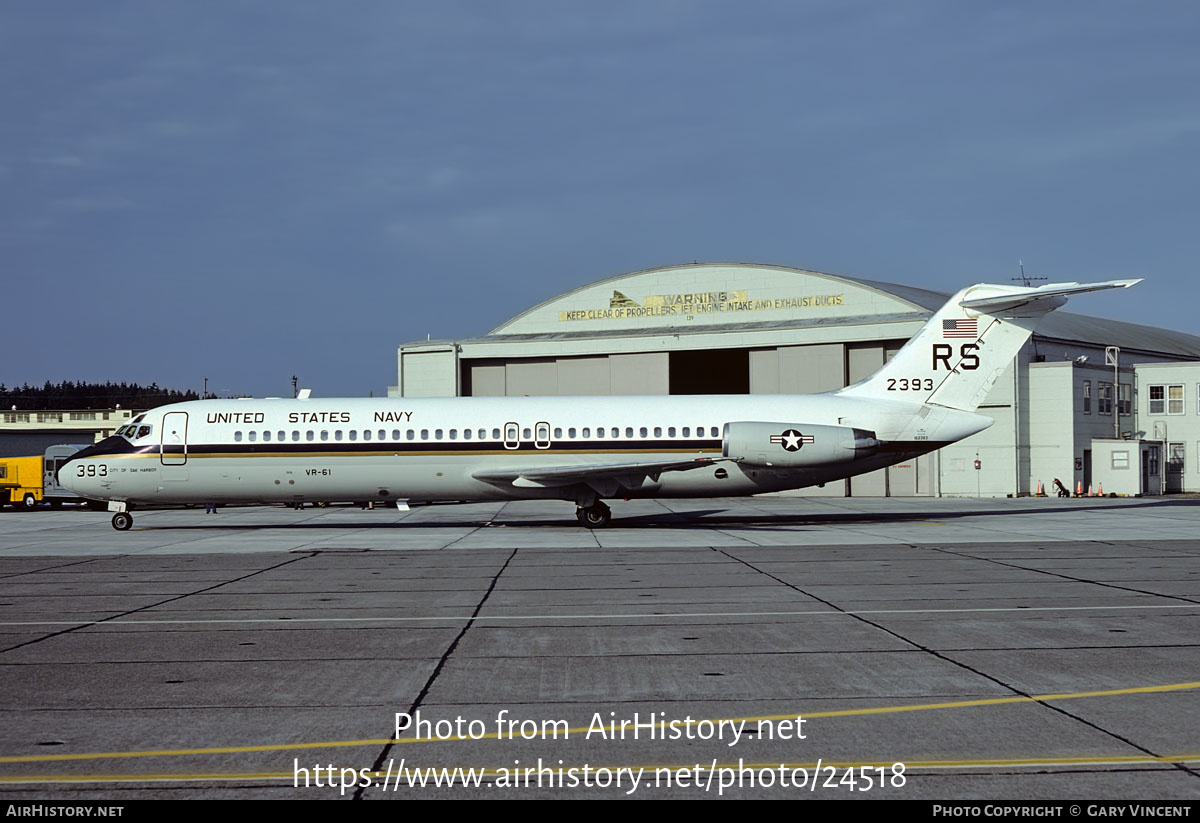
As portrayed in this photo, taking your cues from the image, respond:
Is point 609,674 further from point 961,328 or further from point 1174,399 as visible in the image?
point 1174,399

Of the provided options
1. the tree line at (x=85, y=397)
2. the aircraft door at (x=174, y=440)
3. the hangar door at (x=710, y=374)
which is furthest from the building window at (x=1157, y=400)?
the tree line at (x=85, y=397)

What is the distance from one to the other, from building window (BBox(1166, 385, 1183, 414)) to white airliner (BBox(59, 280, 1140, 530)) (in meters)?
30.3

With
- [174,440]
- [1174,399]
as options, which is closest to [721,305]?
[1174,399]

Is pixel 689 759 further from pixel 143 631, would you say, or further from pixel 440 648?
pixel 143 631

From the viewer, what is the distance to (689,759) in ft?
25.3

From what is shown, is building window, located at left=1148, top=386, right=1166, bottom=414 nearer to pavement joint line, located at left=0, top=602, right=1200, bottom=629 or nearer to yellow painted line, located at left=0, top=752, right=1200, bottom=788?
pavement joint line, located at left=0, top=602, right=1200, bottom=629

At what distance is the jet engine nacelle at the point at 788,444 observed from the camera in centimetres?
3119

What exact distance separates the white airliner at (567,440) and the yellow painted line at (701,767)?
23.6 metres

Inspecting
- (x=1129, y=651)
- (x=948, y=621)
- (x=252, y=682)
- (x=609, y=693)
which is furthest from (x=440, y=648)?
(x=1129, y=651)

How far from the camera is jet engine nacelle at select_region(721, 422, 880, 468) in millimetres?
31188

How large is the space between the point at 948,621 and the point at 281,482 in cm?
2274

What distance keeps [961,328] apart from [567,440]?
39.9 feet

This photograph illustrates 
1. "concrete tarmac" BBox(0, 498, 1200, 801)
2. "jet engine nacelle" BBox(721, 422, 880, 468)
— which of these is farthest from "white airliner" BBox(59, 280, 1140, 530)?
"concrete tarmac" BBox(0, 498, 1200, 801)

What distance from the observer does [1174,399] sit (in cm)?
5756
